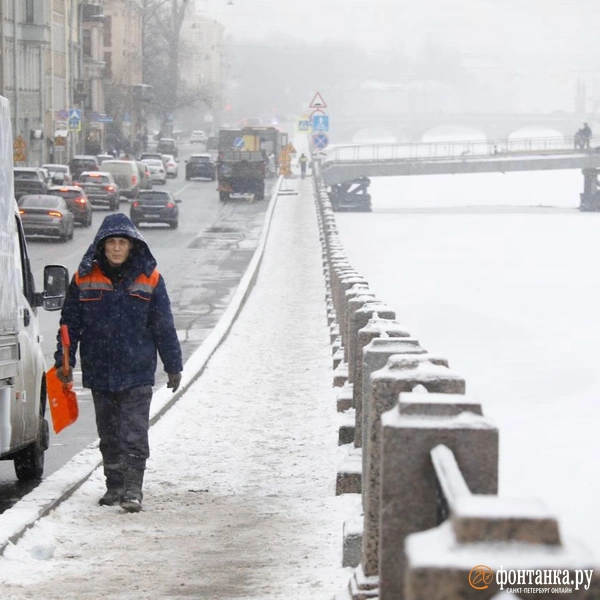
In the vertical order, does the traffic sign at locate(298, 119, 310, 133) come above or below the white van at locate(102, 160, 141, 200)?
above

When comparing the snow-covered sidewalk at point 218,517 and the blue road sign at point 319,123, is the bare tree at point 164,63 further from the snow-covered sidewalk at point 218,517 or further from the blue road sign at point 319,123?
the snow-covered sidewalk at point 218,517

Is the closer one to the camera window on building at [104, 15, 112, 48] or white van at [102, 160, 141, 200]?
white van at [102, 160, 141, 200]

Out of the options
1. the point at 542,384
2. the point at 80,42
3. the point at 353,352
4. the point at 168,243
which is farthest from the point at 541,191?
the point at 353,352

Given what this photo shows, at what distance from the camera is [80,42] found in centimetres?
9231

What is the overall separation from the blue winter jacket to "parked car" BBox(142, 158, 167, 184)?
67.5 meters

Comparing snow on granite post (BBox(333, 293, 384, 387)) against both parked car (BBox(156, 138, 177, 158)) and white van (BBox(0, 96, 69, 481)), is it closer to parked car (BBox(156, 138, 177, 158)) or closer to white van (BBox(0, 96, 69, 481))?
white van (BBox(0, 96, 69, 481))

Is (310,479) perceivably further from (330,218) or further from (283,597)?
(330,218)

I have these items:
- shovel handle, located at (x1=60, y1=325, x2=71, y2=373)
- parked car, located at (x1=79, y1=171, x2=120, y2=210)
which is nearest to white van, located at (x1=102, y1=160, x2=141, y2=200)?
parked car, located at (x1=79, y1=171, x2=120, y2=210)

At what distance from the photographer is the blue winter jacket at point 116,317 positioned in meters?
7.87

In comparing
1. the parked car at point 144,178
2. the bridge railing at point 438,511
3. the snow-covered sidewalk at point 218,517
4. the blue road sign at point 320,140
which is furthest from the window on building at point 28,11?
the bridge railing at point 438,511

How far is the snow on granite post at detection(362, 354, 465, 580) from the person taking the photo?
5.02 meters

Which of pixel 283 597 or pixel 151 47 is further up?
pixel 151 47

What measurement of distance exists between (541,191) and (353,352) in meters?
185

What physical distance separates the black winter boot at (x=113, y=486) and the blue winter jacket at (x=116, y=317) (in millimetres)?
408
